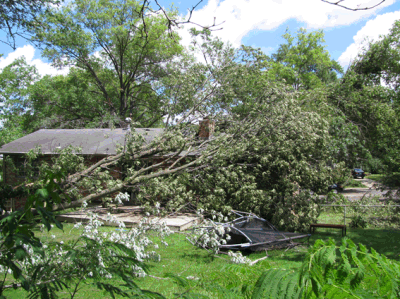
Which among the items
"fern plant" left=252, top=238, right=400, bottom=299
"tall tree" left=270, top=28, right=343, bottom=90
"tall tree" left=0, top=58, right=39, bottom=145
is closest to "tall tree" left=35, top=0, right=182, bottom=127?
"tall tree" left=0, top=58, right=39, bottom=145

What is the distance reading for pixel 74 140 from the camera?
17.6 metres

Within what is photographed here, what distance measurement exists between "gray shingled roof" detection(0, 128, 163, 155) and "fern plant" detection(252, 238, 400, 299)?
14.6 metres

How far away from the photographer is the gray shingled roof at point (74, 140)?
53.8 ft

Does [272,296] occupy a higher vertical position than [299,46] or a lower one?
lower

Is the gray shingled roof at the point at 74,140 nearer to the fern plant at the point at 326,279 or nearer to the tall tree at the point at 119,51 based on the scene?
the tall tree at the point at 119,51

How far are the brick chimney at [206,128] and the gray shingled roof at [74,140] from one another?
141 inches

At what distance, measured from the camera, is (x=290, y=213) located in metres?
11.7

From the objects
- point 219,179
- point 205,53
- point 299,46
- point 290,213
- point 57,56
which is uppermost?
point 299,46

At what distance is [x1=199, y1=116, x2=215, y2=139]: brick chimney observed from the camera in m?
A: 12.9

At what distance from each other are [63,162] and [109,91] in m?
22.4

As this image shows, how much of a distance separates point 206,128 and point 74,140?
28.0 feet

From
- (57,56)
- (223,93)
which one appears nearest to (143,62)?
(57,56)

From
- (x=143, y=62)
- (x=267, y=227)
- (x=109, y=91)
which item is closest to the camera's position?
(x=267, y=227)

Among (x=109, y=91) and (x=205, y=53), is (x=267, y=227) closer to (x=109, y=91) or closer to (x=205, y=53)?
(x=205, y=53)
